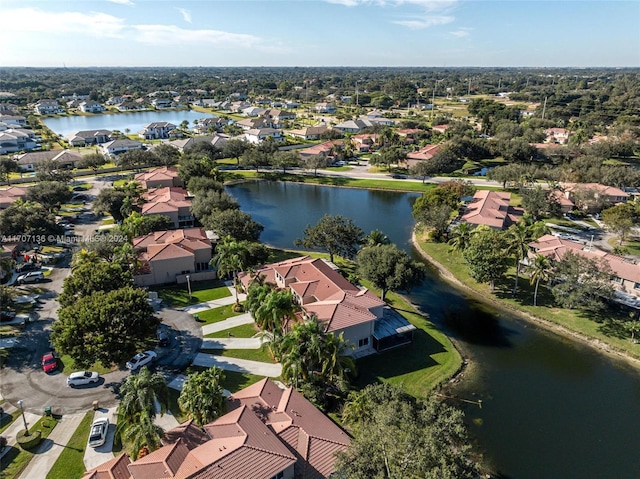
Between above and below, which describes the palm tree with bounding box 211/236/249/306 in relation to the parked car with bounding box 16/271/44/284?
above

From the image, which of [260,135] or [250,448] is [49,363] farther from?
[260,135]

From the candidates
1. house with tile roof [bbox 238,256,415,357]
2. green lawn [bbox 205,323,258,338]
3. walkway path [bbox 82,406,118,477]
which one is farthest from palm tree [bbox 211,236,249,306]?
walkway path [bbox 82,406,118,477]

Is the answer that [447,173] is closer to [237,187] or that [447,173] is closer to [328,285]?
[237,187]

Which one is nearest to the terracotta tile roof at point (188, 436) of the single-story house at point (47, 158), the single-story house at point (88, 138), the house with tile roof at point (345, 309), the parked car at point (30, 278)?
the house with tile roof at point (345, 309)

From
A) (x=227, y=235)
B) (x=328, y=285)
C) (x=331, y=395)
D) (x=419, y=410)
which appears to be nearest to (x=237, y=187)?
(x=227, y=235)

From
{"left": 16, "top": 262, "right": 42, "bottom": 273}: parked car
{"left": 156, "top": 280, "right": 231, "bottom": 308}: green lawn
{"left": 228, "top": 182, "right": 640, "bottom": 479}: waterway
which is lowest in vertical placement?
{"left": 228, "top": 182, "right": 640, "bottom": 479}: waterway

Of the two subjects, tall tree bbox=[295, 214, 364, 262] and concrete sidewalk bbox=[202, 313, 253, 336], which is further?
tall tree bbox=[295, 214, 364, 262]

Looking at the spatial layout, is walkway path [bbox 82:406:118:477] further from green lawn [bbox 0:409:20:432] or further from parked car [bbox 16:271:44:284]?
parked car [bbox 16:271:44:284]
